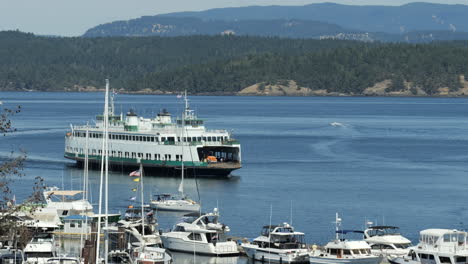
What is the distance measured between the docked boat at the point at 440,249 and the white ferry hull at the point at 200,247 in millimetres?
8579

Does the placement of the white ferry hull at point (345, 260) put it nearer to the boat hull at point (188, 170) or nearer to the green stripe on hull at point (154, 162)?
the boat hull at point (188, 170)

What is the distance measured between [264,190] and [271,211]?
14508mm

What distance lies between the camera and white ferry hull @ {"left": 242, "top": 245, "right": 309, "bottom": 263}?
4741cm

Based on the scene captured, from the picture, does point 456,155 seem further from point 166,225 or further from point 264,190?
point 166,225

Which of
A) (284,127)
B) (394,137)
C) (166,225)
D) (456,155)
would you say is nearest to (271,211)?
(166,225)

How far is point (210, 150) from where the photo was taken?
89.6 meters

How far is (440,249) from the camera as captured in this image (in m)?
44.5

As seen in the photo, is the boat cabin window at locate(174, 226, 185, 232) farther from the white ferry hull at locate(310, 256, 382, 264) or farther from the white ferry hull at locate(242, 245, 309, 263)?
the white ferry hull at locate(310, 256, 382, 264)

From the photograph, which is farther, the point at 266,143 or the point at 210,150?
the point at 266,143

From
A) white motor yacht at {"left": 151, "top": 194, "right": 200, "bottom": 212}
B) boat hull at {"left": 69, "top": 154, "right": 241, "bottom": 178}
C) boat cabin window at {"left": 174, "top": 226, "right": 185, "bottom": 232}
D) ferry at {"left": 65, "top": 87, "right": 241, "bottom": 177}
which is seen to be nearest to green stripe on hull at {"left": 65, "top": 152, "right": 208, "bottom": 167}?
ferry at {"left": 65, "top": 87, "right": 241, "bottom": 177}

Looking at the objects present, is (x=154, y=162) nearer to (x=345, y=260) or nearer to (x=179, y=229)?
(x=179, y=229)

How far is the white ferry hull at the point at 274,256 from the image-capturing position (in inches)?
1866

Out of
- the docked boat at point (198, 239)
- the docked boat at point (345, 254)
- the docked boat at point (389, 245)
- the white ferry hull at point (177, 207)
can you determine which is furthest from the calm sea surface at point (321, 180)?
the docked boat at point (345, 254)

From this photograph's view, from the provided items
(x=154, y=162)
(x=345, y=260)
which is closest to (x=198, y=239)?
(x=345, y=260)
